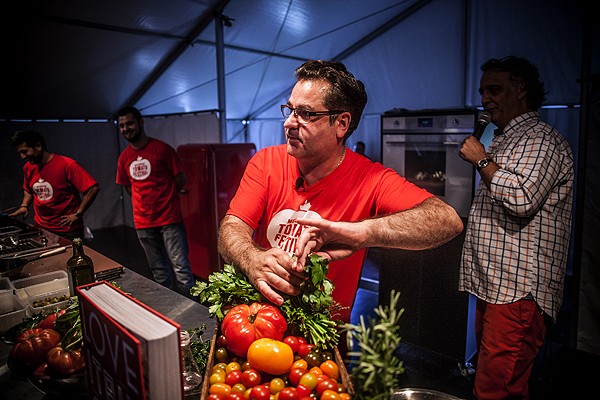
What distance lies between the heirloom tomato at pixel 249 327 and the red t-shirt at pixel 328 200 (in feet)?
1.62

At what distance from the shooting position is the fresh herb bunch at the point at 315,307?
99 centimetres

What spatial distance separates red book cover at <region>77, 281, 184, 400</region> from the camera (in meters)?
0.65

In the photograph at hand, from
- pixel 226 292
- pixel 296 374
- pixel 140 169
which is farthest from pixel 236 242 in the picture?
pixel 140 169

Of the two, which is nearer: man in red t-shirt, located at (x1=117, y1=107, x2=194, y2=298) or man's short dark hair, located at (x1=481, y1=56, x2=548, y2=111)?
man's short dark hair, located at (x1=481, y1=56, x2=548, y2=111)

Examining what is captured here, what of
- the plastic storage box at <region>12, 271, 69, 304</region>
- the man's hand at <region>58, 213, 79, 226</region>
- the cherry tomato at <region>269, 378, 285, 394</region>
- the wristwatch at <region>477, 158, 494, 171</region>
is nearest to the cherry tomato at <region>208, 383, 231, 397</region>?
the cherry tomato at <region>269, 378, 285, 394</region>

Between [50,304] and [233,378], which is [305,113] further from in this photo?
[50,304]

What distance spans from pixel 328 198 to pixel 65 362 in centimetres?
110

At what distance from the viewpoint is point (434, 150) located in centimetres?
372

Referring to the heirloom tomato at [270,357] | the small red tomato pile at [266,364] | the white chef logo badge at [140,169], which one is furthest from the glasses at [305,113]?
the white chef logo badge at [140,169]

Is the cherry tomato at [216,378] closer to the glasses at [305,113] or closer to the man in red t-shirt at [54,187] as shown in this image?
the glasses at [305,113]

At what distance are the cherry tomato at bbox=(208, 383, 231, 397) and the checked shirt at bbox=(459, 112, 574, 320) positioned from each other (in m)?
1.70

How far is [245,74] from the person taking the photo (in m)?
7.14

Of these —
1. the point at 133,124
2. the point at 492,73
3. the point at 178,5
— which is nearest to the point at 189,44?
the point at 178,5

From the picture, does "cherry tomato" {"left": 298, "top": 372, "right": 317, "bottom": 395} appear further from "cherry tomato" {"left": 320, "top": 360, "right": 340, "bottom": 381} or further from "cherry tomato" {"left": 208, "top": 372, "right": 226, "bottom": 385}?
"cherry tomato" {"left": 208, "top": 372, "right": 226, "bottom": 385}
